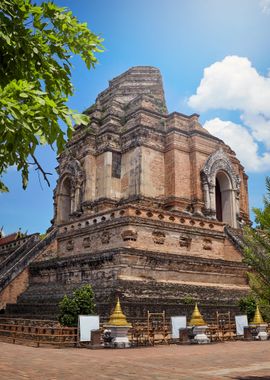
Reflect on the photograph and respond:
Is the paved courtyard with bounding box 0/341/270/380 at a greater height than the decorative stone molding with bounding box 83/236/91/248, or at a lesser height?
lesser

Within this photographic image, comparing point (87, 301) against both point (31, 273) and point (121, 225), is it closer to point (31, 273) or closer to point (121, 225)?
point (121, 225)

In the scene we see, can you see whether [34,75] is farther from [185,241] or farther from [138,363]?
[185,241]

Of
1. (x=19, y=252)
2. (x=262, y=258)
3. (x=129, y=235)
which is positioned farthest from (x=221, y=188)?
(x=262, y=258)

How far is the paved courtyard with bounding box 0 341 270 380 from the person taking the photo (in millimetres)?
8377

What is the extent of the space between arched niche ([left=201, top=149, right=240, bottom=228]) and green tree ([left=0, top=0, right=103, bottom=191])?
21.5 metres

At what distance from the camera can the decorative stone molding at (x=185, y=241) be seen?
70.2ft

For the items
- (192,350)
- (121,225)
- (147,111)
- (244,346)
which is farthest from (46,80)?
(147,111)

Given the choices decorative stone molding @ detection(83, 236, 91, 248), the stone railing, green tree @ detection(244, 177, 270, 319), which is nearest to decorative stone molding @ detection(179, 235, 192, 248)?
decorative stone molding @ detection(83, 236, 91, 248)

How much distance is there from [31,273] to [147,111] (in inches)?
504

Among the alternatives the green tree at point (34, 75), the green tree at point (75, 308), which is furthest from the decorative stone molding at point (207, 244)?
the green tree at point (34, 75)

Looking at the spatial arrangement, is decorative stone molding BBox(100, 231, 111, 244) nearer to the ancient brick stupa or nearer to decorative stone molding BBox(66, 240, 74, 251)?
the ancient brick stupa

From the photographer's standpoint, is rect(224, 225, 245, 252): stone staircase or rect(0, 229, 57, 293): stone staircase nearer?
rect(0, 229, 57, 293): stone staircase

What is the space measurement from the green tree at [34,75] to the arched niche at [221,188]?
21492 millimetres

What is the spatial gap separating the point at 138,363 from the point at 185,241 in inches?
464
